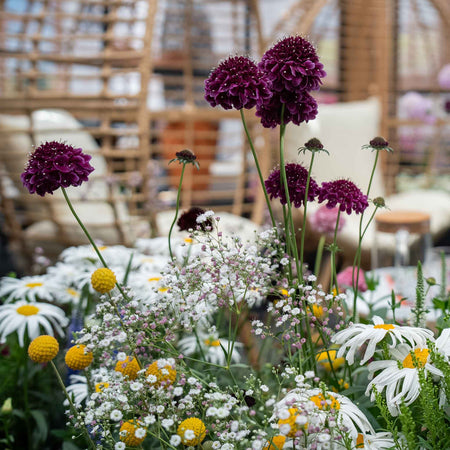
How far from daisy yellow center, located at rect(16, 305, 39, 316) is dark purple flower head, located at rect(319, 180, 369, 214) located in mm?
502

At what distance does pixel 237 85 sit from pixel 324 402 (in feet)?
0.96

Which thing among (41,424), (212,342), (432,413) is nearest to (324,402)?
(432,413)

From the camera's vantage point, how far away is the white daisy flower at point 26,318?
84cm

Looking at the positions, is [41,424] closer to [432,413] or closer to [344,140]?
[432,413]

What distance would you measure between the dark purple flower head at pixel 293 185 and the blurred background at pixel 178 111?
0.09 metres

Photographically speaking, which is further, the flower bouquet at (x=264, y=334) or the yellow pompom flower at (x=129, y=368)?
the yellow pompom flower at (x=129, y=368)

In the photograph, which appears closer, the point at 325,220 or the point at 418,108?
the point at 325,220

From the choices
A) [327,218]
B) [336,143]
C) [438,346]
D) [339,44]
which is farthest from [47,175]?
[339,44]

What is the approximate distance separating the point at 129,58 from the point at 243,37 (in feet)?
5.37

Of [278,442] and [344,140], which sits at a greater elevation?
[344,140]

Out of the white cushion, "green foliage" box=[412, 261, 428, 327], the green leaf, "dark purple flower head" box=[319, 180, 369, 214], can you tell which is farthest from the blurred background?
the green leaf

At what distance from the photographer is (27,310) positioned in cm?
88

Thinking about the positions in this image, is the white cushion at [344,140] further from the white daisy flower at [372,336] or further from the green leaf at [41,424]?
the white daisy flower at [372,336]

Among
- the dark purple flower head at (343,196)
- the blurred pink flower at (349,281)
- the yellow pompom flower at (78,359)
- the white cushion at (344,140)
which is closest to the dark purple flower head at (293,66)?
the dark purple flower head at (343,196)
